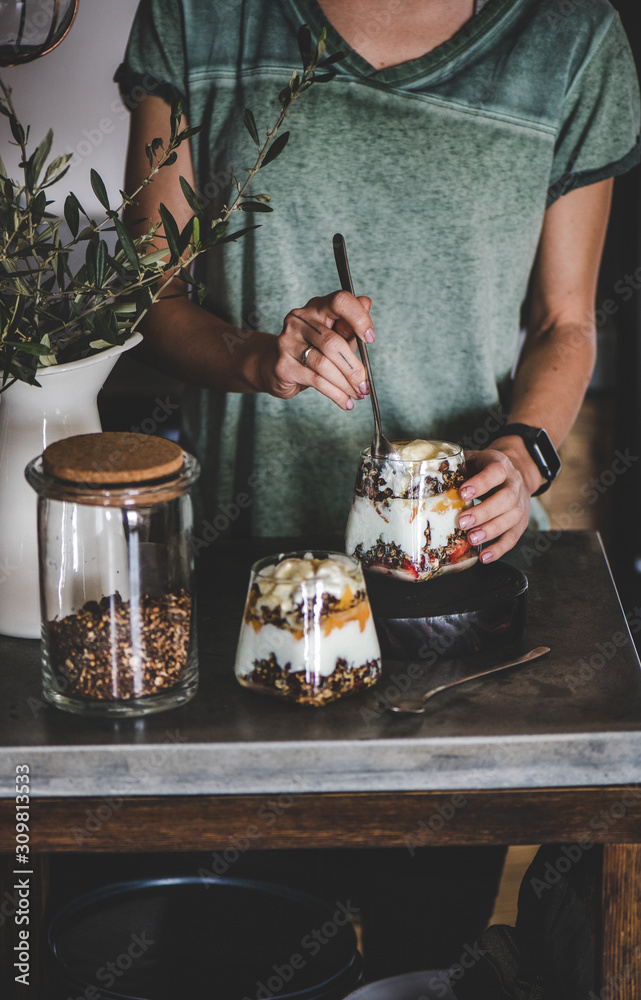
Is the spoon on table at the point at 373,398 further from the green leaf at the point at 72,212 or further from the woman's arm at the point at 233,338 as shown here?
the green leaf at the point at 72,212

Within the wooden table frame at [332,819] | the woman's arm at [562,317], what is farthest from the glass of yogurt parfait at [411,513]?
the woman's arm at [562,317]

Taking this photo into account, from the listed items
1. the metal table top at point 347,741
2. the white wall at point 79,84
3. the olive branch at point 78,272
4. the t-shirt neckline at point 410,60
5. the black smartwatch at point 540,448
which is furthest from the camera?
the white wall at point 79,84

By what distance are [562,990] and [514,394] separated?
2.71ft

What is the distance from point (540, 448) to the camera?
1.19 meters

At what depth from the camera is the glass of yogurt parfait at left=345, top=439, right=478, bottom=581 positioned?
89 centimetres

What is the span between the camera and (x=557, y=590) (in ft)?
3.44

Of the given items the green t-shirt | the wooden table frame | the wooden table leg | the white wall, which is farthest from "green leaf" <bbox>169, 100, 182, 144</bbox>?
the white wall

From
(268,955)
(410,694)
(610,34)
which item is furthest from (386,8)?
(268,955)

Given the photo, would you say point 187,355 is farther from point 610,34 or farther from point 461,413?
point 610,34

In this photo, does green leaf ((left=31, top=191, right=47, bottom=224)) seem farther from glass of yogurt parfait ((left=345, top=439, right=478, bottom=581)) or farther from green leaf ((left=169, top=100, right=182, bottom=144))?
glass of yogurt parfait ((left=345, top=439, right=478, bottom=581))

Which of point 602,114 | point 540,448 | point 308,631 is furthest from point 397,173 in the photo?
point 308,631

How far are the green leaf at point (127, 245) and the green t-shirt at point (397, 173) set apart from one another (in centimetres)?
57

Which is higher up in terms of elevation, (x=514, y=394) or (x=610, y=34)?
(x=610, y=34)

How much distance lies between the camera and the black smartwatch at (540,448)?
Answer: 1.19 m
